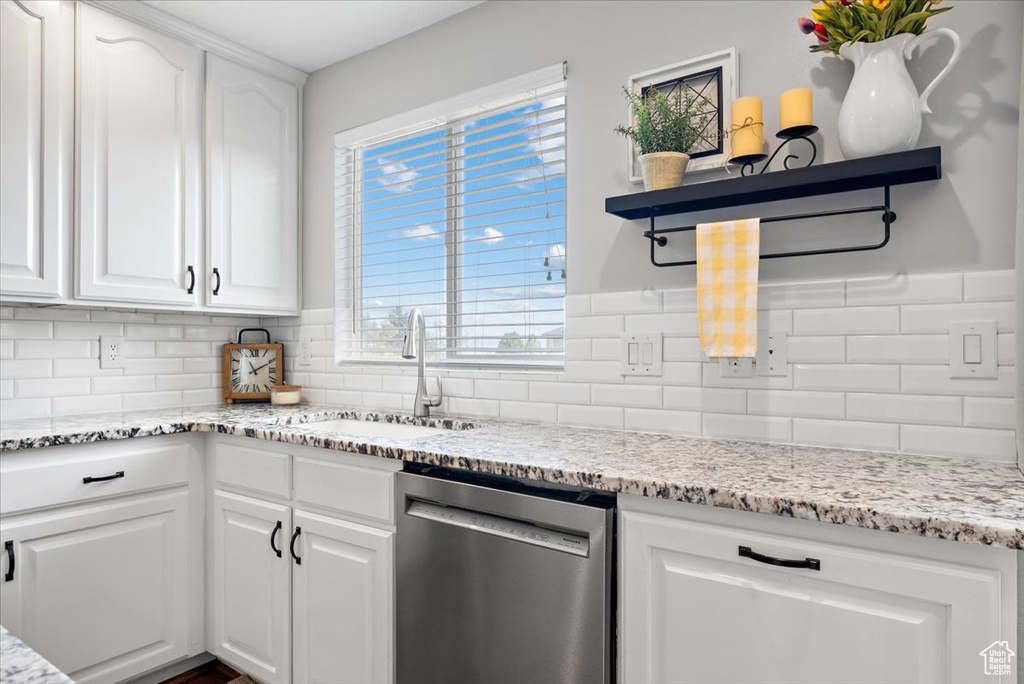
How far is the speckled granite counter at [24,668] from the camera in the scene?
49cm

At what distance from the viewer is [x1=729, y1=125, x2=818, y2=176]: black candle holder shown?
1.57m

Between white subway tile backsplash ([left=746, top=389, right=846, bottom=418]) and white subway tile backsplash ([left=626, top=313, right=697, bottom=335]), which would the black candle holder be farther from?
white subway tile backsplash ([left=746, top=389, right=846, bottom=418])

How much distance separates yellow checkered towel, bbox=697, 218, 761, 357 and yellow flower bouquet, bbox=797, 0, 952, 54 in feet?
1.50

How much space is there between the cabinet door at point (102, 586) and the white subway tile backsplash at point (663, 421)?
1582mm

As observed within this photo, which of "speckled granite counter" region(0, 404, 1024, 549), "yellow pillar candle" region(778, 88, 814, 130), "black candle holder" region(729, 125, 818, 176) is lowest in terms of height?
"speckled granite counter" region(0, 404, 1024, 549)

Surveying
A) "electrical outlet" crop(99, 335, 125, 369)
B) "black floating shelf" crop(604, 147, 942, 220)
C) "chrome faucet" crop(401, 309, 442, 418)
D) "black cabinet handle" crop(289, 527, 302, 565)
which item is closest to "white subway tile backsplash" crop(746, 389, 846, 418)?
"black floating shelf" crop(604, 147, 942, 220)

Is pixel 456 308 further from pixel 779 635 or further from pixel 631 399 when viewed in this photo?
pixel 779 635

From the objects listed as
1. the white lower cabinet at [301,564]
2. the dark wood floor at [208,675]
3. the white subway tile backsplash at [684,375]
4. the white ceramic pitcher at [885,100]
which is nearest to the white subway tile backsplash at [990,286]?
the white subway tile backsplash at [684,375]

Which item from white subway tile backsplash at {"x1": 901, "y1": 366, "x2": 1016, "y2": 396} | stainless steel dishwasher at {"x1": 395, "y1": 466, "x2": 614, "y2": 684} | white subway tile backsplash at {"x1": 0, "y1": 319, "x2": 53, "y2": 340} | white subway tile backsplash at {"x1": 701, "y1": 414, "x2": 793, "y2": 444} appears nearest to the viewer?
stainless steel dishwasher at {"x1": 395, "y1": 466, "x2": 614, "y2": 684}

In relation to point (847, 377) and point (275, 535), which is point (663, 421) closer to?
point (847, 377)

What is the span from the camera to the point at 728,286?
63.2 inches

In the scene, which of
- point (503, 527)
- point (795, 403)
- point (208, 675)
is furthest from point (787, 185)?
point (208, 675)

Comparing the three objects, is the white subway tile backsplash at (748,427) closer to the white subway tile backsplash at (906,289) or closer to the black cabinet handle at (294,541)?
the white subway tile backsplash at (906,289)

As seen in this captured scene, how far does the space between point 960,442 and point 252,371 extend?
2.66m
